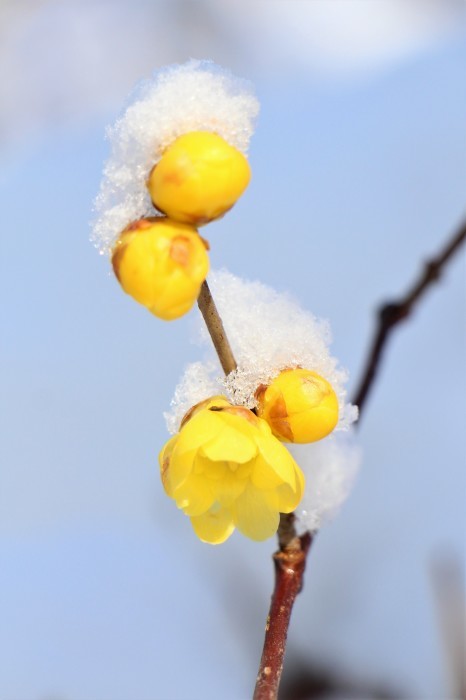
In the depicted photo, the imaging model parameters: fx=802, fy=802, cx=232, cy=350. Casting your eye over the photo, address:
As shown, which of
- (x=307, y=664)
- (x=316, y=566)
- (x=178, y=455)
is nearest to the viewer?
(x=178, y=455)

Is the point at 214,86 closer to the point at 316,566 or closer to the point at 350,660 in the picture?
the point at 350,660

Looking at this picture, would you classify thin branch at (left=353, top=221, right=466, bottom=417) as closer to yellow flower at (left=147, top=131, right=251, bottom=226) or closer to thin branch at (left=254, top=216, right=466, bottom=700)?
thin branch at (left=254, top=216, right=466, bottom=700)

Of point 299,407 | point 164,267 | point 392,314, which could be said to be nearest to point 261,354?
point 299,407

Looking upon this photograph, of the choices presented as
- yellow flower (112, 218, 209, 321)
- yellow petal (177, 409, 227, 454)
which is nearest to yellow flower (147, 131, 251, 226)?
yellow flower (112, 218, 209, 321)

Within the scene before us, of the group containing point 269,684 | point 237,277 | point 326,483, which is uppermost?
point 237,277

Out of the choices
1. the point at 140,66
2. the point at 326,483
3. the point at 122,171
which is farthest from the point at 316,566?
the point at 140,66

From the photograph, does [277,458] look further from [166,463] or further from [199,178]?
[199,178]

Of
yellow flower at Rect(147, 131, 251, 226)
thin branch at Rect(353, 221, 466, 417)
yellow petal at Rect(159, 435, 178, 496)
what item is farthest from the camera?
thin branch at Rect(353, 221, 466, 417)
